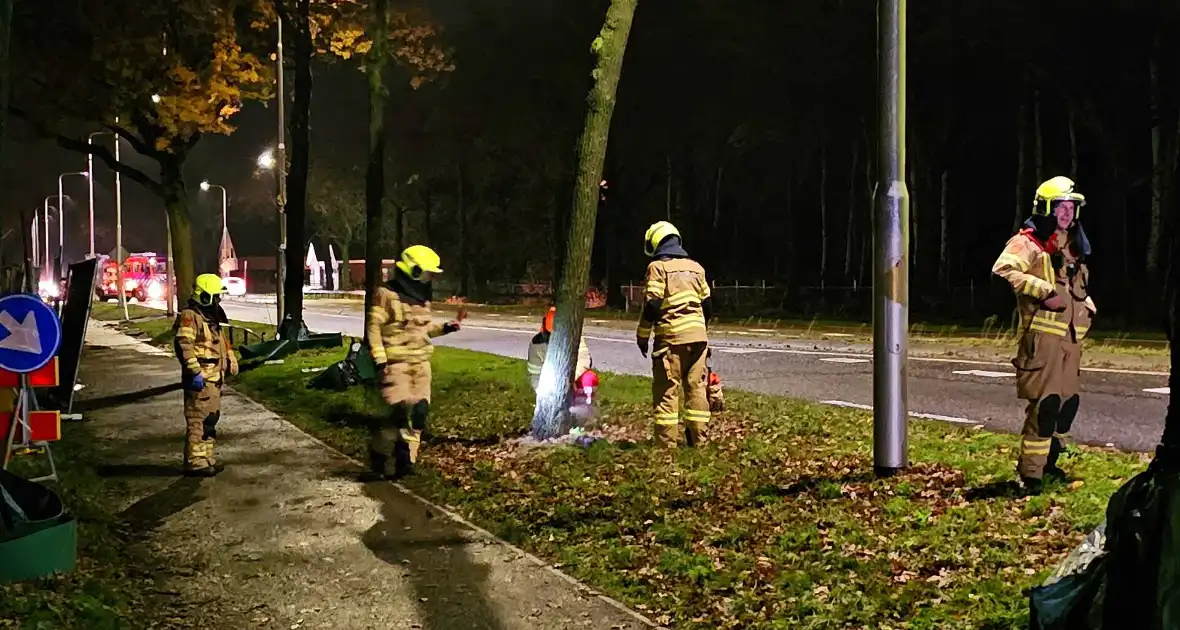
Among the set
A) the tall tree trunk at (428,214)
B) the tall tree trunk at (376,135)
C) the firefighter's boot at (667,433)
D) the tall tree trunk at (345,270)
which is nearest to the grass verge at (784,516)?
the firefighter's boot at (667,433)

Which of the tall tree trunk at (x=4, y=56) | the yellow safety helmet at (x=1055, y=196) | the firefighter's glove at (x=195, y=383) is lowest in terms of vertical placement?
the firefighter's glove at (x=195, y=383)

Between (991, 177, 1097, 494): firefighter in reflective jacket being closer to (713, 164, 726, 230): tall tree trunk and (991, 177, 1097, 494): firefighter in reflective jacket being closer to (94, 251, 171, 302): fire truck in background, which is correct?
(713, 164, 726, 230): tall tree trunk

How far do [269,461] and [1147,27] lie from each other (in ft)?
105

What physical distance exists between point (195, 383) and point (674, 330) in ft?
13.2

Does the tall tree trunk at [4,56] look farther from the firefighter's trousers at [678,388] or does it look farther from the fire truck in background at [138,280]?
the fire truck in background at [138,280]

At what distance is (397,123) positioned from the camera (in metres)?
55.7

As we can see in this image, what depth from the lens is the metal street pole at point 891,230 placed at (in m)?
7.20

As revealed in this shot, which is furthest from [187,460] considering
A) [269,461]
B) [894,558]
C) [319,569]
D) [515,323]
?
[515,323]

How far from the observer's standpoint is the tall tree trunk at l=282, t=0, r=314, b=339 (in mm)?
21188

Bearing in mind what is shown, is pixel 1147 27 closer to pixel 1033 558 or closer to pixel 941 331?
pixel 941 331

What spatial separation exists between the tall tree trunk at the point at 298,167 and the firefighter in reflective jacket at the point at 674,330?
44.4ft

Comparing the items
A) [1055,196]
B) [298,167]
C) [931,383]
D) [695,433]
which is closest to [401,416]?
[695,433]

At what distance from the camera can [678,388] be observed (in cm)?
891

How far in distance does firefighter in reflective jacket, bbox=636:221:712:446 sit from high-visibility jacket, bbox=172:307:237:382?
3.62 m
